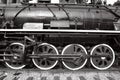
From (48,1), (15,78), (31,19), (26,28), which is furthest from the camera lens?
(48,1)

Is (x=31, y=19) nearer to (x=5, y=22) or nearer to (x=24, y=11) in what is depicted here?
Result: (x=24, y=11)

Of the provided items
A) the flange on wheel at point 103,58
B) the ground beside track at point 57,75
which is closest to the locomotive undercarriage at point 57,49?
the flange on wheel at point 103,58

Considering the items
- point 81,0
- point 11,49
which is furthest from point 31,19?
point 81,0

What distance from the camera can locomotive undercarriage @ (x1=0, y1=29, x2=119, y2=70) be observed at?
15.8 ft

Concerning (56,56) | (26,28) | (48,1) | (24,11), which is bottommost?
(56,56)

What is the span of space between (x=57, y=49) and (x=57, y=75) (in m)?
0.83

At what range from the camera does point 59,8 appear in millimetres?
5199

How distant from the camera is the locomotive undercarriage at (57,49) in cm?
481

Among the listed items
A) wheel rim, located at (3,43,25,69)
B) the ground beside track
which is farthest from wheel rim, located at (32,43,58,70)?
wheel rim, located at (3,43,25,69)

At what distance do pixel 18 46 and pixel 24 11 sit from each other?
1098 mm

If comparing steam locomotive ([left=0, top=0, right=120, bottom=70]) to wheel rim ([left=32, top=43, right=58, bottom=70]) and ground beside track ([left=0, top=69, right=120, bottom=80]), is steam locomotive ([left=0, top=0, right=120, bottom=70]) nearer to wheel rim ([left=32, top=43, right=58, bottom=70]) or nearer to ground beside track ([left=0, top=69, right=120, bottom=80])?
wheel rim ([left=32, top=43, right=58, bottom=70])

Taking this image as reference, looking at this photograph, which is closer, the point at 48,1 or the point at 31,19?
the point at 31,19

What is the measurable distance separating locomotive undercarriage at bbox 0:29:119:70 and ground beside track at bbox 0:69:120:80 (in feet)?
0.64

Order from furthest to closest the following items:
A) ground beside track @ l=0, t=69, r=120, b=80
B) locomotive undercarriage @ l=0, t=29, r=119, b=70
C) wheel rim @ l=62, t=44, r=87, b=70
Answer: wheel rim @ l=62, t=44, r=87, b=70 < locomotive undercarriage @ l=0, t=29, r=119, b=70 < ground beside track @ l=0, t=69, r=120, b=80
